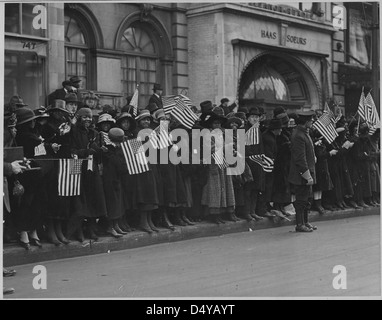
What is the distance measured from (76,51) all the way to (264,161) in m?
4.74

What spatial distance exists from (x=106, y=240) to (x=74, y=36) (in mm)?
6232

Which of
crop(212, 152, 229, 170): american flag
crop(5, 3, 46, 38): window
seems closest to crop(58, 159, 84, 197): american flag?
crop(212, 152, 229, 170): american flag

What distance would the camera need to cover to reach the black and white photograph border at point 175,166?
24.6ft

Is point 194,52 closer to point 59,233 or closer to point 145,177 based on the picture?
point 145,177

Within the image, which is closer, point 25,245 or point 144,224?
point 25,245

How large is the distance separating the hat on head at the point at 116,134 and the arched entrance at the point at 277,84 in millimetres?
7164

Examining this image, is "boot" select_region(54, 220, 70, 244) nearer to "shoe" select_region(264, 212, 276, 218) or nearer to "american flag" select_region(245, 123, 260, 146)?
"american flag" select_region(245, 123, 260, 146)

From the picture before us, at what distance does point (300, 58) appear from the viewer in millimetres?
17625

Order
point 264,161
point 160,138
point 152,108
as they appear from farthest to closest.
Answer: point 264,161
point 152,108
point 160,138

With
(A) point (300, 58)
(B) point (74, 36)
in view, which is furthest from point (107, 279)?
(A) point (300, 58)

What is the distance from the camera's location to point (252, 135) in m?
11.0

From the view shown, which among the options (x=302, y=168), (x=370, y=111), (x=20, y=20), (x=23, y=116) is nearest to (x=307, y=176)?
(x=302, y=168)

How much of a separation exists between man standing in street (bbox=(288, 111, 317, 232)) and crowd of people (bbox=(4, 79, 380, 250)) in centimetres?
1

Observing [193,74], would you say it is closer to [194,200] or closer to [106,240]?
[194,200]
